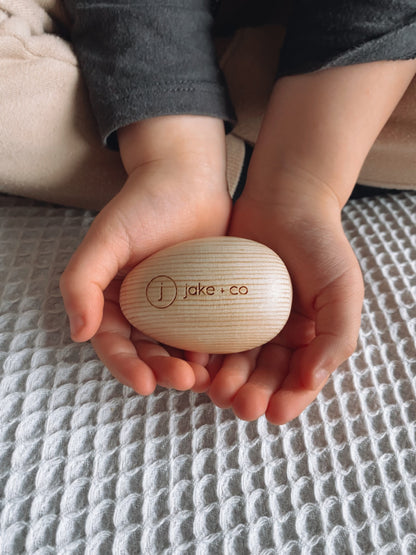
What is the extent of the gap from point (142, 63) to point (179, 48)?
0.05 m

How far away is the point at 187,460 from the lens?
1.30ft

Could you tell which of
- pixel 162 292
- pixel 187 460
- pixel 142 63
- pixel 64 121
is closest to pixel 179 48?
pixel 142 63

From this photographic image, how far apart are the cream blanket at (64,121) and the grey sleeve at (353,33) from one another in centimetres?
9

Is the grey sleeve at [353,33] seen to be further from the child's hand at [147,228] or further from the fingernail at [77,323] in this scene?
the fingernail at [77,323]

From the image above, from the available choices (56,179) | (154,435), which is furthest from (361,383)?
(56,179)

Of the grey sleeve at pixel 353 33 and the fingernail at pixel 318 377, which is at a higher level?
the grey sleeve at pixel 353 33

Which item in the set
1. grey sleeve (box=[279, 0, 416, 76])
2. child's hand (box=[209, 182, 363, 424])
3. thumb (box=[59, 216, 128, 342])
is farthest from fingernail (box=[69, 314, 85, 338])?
grey sleeve (box=[279, 0, 416, 76])

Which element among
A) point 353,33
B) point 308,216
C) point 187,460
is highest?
point 353,33

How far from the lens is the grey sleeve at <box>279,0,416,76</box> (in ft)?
1.70

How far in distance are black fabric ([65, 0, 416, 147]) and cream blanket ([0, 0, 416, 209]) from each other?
1.3 inches

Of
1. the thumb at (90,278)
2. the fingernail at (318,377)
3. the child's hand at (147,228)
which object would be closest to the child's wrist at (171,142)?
the child's hand at (147,228)

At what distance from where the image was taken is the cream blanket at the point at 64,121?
1.81ft

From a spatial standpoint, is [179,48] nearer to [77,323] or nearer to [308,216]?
[308,216]

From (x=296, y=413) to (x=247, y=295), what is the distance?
0.11m
